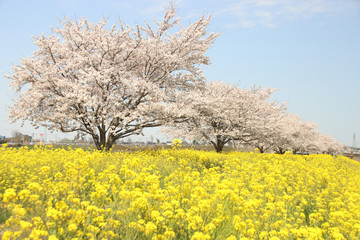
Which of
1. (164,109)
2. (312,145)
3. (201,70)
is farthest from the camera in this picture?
(312,145)

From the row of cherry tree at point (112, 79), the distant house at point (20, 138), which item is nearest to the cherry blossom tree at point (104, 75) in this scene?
the row of cherry tree at point (112, 79)

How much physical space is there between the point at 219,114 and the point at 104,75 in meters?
7.21

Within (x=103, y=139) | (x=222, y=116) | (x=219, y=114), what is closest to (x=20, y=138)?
(x=103, y=139)

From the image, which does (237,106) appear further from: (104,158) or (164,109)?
(104,158)

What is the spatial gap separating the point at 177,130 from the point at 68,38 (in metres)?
10.3

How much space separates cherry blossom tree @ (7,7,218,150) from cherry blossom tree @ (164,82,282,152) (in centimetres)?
142

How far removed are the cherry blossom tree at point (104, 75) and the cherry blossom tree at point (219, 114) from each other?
1.42 meters

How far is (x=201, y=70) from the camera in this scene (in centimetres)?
1548

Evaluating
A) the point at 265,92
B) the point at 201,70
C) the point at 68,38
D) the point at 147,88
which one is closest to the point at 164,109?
the point at 147,88

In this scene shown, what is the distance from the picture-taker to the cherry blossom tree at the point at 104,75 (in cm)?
1252

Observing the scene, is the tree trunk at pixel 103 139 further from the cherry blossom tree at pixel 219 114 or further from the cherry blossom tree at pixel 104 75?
the cherry blossom tree at pixel 219 114

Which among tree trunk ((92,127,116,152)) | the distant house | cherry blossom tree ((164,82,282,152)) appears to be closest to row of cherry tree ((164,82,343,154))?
cherry blossom tree ((164,82,282,152))

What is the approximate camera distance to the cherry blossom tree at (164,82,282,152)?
13477 mm

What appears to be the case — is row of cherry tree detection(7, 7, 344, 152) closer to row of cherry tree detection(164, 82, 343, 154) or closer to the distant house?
row of cherry tree detection(164, 82, 343, 154)
